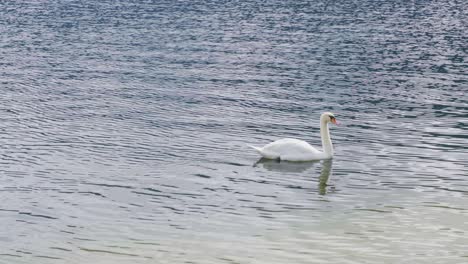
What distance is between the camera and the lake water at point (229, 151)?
22.9 m

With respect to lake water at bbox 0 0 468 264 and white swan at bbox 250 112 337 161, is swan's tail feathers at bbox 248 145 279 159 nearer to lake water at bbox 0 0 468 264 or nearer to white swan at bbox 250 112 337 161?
white swan at bbox 250 112 337 161

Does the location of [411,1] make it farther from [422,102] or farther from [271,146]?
[271,146]

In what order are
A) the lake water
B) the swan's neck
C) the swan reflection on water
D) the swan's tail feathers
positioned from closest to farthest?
the lake water
the swan reflection on water
the swan's tail feathers
the swan's neck

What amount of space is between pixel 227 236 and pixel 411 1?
9180cm

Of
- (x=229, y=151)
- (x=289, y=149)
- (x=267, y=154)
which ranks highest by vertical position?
(x=289, y=149)

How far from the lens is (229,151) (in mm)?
32969

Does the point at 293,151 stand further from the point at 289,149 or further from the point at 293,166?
the point at 293,166

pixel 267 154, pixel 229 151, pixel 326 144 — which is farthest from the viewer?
pixel 229 151

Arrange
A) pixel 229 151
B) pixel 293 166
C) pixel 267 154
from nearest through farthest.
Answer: pixel 293 166
pixel 267 154
pixel 229 151

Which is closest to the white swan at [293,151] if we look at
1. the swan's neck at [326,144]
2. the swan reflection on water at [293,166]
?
the swan's neck at [326,144]

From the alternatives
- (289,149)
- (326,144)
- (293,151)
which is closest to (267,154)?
(289,149)

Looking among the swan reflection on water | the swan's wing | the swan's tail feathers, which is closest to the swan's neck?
the swan reflection on water

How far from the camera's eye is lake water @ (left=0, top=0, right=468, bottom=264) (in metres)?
22.9

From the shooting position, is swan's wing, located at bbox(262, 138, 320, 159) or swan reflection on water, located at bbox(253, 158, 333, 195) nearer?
swan reflection on water, located at bbox(253, 158, 333, 195)
